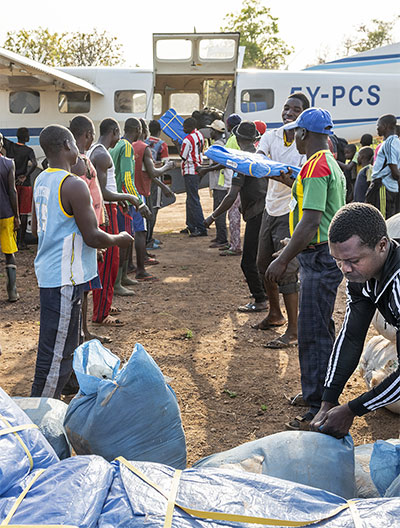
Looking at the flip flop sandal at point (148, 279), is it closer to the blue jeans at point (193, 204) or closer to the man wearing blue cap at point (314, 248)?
the blue jeans at point (193, 204)

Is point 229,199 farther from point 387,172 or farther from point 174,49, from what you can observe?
point 174,49

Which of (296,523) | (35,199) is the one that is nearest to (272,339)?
(35,199)

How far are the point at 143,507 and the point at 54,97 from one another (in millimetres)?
12659

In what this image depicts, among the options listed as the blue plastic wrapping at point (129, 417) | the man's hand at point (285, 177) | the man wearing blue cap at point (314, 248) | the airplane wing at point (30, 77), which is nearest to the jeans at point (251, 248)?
the man's hand at point (285, 177)

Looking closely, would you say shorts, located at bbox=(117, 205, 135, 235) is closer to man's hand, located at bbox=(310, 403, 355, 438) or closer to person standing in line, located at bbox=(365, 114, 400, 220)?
person standing in line, located at bbox=(365, 114, 400, 220)

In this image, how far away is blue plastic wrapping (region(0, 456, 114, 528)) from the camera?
5.78 feet

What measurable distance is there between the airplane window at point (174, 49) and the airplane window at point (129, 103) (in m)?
0.97

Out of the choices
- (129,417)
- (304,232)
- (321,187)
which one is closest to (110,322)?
(304,232)

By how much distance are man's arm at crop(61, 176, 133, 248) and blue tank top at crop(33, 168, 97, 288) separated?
0.13ft

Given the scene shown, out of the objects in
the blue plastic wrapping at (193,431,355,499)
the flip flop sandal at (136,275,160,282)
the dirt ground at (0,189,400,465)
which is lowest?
the dirt ground at (0,189,400,465)

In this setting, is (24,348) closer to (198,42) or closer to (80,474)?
(80,474)

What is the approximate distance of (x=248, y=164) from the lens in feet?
14.5

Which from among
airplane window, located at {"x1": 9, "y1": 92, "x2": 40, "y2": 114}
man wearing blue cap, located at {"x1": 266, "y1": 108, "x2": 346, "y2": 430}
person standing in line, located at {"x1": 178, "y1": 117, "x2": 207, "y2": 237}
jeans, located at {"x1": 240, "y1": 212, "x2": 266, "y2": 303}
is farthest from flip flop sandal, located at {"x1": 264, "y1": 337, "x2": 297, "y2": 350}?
airplane window, located at {"x1": 9, "y1": 92, "x2": 40, "y2": 114}

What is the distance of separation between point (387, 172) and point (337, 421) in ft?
17.9
